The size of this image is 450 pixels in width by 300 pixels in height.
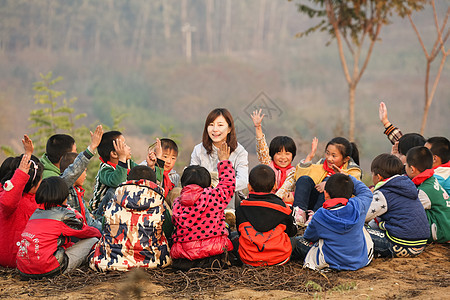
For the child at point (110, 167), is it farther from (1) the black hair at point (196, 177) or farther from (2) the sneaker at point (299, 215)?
(2) the sneaker at point (299, 215)

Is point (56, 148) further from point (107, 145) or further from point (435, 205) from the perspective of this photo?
point (435, 205)

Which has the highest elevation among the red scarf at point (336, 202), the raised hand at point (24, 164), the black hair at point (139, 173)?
the raised hand at point (24, 164)

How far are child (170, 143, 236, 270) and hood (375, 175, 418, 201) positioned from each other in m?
1.53

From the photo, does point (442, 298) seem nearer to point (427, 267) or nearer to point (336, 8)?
point (427, 267)

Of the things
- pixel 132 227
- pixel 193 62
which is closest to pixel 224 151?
pixel 132 227

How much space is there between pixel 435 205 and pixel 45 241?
12.3 feet

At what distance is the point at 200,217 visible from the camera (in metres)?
4.21

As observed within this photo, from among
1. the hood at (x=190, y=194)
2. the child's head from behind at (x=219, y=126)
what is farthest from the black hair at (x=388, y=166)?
the hood at (x=190, y=194)

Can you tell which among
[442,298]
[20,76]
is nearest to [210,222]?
[442,298]

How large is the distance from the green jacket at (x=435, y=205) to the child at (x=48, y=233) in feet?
11.0

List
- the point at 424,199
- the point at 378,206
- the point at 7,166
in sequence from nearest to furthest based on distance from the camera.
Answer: the point at 7,166, the point at 378,206, the point at 424,199

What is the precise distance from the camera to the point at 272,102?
1452cm

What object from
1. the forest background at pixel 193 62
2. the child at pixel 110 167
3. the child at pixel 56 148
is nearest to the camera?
the child at pixel 110 167

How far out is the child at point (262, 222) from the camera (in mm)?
4270
